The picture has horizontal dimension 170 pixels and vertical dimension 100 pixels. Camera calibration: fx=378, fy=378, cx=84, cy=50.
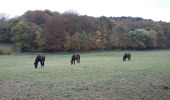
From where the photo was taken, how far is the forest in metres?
99.7

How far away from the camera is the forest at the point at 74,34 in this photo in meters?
99.7

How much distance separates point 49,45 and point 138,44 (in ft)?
85.9

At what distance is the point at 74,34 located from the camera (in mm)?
102438

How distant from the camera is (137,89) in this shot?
1659 cm

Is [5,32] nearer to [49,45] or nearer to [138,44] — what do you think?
[49,45]

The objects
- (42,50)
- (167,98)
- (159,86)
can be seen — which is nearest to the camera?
(167,98)

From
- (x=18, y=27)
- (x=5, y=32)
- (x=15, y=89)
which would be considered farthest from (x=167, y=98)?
(x=5, y=32)

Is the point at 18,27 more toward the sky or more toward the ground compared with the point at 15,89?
more toward the sky

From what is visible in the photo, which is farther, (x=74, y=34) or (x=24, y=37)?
(x=74, y=34)

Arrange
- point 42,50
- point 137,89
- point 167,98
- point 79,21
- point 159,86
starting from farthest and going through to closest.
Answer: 1. point 79,21
2. point 42,50
3. point 159,86
4. point 137,89
5. point 167,98

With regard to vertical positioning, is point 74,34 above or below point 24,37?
above

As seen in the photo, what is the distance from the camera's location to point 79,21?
108250 mm

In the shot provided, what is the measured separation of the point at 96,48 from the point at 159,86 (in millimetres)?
86074

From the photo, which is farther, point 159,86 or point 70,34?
point 70,34
